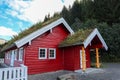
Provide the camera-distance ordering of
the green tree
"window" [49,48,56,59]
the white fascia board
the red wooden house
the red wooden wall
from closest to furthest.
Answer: the white fascia board < the red wooden house < the red wooden wall < "window" [49,48,56,59] < the green tree

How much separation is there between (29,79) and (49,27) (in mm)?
5533

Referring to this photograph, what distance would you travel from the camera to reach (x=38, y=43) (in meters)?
14.2

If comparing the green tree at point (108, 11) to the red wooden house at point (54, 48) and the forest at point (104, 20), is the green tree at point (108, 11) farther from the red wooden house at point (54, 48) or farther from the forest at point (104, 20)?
the red wooden house at point (54, 48)

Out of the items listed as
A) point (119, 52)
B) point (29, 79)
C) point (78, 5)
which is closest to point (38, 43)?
point (29, 79)

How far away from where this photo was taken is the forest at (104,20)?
Answer: 27.1m

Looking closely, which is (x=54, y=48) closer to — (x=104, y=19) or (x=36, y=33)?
(x=36, y=33)

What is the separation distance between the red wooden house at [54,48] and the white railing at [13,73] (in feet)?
9.80

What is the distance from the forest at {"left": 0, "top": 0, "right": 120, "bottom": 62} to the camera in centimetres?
2708

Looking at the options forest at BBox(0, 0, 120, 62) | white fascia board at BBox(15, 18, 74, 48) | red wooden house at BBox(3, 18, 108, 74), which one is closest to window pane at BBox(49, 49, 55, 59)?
red wooden house at BBox(3, 18, 108, 74)

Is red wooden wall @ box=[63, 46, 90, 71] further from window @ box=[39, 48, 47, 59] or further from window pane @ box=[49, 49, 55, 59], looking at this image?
window @ box=[39, 48, 47, 59]

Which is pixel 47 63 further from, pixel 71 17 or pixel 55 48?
pixel 71 17

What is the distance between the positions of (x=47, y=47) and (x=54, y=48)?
0.93 meters

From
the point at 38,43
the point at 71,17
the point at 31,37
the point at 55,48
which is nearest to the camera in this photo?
the point at 31,37

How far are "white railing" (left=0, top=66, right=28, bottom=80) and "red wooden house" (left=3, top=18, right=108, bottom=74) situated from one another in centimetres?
299
